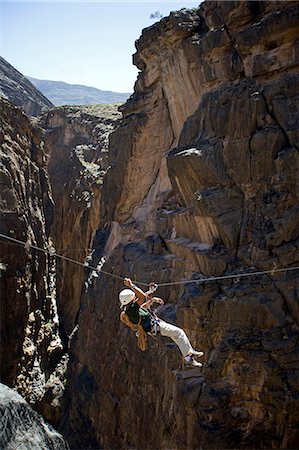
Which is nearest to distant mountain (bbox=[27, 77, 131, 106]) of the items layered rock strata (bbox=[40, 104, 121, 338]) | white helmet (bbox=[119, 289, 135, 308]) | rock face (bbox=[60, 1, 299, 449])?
layered rock strata (bbox=[40, 104, 121, 338])

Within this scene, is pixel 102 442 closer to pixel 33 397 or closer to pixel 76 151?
pixel 33 397

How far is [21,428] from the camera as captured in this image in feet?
16.7

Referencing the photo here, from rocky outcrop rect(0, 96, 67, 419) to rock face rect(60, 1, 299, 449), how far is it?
284cm

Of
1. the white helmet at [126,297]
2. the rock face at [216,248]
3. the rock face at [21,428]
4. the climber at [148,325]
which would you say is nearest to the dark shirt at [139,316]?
the climber at [148,325]

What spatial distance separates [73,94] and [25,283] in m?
97.4

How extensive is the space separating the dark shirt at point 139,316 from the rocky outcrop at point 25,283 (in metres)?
8.66

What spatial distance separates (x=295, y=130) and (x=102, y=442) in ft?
46.3

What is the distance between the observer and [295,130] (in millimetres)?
12961

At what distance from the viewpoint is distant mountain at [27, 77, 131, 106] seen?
102m

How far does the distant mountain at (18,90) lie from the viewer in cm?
5637

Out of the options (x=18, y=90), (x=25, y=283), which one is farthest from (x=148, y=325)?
(x=18, y=90)

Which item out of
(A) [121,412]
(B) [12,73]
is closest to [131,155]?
(A) [121,412]

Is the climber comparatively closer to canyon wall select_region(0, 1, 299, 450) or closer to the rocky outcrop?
canyon wall select_region(0, 1, 299, 450)

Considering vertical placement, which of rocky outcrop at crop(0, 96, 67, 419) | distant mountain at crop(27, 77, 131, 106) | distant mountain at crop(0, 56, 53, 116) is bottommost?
rocky outcrop at crop(0, 96, 67, 419)
